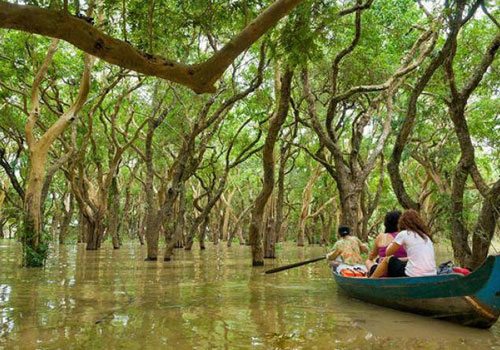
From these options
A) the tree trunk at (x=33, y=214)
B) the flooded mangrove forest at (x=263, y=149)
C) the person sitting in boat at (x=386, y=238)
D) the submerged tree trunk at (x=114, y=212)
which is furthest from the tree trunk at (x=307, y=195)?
the person sitting in boat at (x=386, y=238)

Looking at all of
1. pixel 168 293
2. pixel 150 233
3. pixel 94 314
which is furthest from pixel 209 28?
pixel 150 233

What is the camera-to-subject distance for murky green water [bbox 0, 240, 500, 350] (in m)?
4.50

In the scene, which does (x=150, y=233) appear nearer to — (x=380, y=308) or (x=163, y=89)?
(x=163, y=89)

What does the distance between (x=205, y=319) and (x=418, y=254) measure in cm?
286

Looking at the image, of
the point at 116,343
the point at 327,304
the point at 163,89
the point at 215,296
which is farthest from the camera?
the point at 163,89

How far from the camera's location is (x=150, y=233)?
14414 millimetres

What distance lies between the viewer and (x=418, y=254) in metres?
5.86

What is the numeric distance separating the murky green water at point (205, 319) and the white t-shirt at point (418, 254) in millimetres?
602

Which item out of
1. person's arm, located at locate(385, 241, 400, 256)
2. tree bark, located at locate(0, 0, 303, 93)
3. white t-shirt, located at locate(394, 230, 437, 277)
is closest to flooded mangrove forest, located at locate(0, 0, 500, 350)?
tree bark, located at locate(0, 0, 303, 93)

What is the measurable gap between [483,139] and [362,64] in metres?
7.85

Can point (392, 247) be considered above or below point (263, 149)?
below

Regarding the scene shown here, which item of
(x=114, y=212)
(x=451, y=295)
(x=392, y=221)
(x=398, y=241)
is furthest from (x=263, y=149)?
(x=114, y=212)

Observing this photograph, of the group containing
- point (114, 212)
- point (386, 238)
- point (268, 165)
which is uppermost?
point (268, 165)

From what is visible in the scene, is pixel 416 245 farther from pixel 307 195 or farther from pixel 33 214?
pixel 307 195
